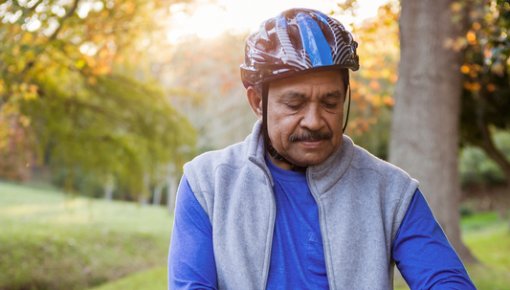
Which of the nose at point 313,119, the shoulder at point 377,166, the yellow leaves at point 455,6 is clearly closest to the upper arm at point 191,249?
the nose at point 313,119

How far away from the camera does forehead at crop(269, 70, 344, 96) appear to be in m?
2.26

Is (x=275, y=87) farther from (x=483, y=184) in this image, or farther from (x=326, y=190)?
(x=483, y=184)

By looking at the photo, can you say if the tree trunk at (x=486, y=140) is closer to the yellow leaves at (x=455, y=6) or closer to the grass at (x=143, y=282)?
the yellow leaves at (x=455, y=6)

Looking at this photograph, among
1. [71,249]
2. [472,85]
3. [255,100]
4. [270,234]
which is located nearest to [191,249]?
[270,234]

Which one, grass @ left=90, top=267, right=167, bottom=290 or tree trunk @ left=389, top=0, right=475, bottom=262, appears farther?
grass @ left=90, top=267, right=167, bottom=290

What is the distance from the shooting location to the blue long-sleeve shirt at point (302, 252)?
2.18m

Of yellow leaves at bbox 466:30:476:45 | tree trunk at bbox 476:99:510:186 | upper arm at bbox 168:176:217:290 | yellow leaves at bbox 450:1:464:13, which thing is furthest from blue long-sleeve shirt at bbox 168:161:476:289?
tree trunk at bbox 476:99:510:186

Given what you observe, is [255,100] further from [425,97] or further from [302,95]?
[425,97]

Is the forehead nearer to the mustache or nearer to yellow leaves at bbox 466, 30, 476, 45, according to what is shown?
the mustache

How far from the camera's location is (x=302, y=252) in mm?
2252

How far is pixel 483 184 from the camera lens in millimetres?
26438

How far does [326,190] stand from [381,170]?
8.3 inches

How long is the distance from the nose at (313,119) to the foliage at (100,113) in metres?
7.21

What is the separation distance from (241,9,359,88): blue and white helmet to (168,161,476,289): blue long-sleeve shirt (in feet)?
1.49
